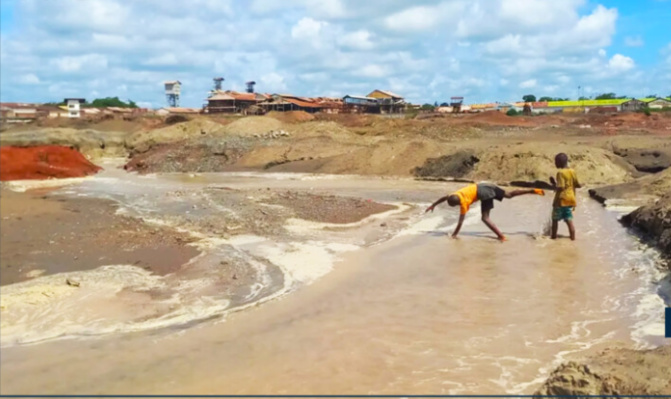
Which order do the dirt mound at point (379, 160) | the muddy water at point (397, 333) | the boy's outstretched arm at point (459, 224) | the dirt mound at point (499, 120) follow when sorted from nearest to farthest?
the muddy water at point (397, 333)
the boy's outstretched arm at point (459, 224)
the dirt mound at point (379, 160)
the dirt mound at point (499, 120)

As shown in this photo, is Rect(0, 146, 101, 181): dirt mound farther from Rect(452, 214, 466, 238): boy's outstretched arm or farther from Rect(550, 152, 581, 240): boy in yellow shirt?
Rect(550, 152, 581, 240): boy in yellow shirt

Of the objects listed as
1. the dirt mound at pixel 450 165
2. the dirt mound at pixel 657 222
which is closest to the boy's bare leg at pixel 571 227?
the dirt mound at pixel 657 222

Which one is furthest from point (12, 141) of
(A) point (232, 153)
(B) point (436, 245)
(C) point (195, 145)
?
(B) point (436, 245)

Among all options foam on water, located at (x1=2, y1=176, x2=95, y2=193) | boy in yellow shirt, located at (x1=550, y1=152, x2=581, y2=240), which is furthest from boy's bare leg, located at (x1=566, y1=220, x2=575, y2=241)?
foam on water, located at (x1=2, y1=176, x2=95, y2=193)

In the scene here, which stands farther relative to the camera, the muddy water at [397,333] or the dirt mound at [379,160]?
the dirt mound at [379,160]

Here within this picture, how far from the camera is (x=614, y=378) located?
368cm

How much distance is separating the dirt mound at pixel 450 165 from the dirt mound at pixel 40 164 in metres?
14.4

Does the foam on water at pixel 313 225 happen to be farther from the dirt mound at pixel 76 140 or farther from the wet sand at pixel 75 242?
the dirt mound at pixel 76 140

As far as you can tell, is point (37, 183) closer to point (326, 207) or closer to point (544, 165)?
point (326, 207)

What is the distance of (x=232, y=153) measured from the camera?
109ft

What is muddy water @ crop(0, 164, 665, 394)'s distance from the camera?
533 centimetres

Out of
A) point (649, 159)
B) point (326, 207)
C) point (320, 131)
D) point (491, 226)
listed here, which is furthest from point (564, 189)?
point (320, 131)

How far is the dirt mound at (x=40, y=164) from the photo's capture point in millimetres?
24734

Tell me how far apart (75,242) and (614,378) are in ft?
30.9
